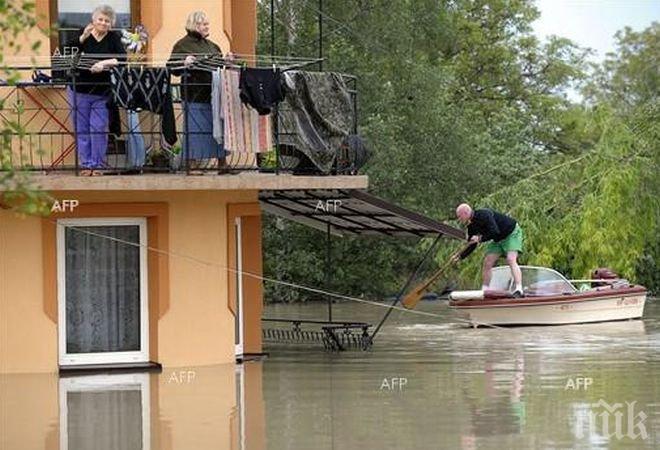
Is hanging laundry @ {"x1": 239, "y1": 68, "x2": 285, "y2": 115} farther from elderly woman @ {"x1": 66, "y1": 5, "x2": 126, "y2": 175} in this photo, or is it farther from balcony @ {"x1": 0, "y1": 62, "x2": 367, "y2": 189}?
elderly woman @ {"x1": 66, "y1": 5, "x2": 126, "y2": 175}

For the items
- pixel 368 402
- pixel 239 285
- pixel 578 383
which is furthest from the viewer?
pixel 239 285

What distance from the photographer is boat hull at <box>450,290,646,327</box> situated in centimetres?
2717

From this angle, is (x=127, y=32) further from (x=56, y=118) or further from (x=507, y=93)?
(x=507, y=93)

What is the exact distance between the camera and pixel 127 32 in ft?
68.0

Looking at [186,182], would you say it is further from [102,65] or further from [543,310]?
[543,310]

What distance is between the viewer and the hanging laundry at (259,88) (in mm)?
19797

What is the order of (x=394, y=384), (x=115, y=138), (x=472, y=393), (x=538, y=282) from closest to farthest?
1. (x=472, y=393)
2. (x=394, y=384)
3. (x=115, y=138)
4. (x=538, y=282)

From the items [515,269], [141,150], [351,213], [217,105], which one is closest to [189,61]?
[217,105]

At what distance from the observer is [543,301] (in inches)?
1072


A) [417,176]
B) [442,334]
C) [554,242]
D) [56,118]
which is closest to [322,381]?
[56,118]

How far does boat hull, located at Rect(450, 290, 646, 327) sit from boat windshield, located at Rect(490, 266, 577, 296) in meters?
0.27

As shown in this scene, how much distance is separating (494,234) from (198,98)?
6.64 meters

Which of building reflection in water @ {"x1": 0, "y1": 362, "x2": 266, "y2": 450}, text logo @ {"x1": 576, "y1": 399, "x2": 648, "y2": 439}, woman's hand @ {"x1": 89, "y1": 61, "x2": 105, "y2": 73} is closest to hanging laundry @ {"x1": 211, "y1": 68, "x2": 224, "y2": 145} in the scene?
woman's hand @ {"x1": 89, "y1": 61, "x2": 105, "y2": 73}

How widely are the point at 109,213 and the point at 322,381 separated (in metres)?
3.54
